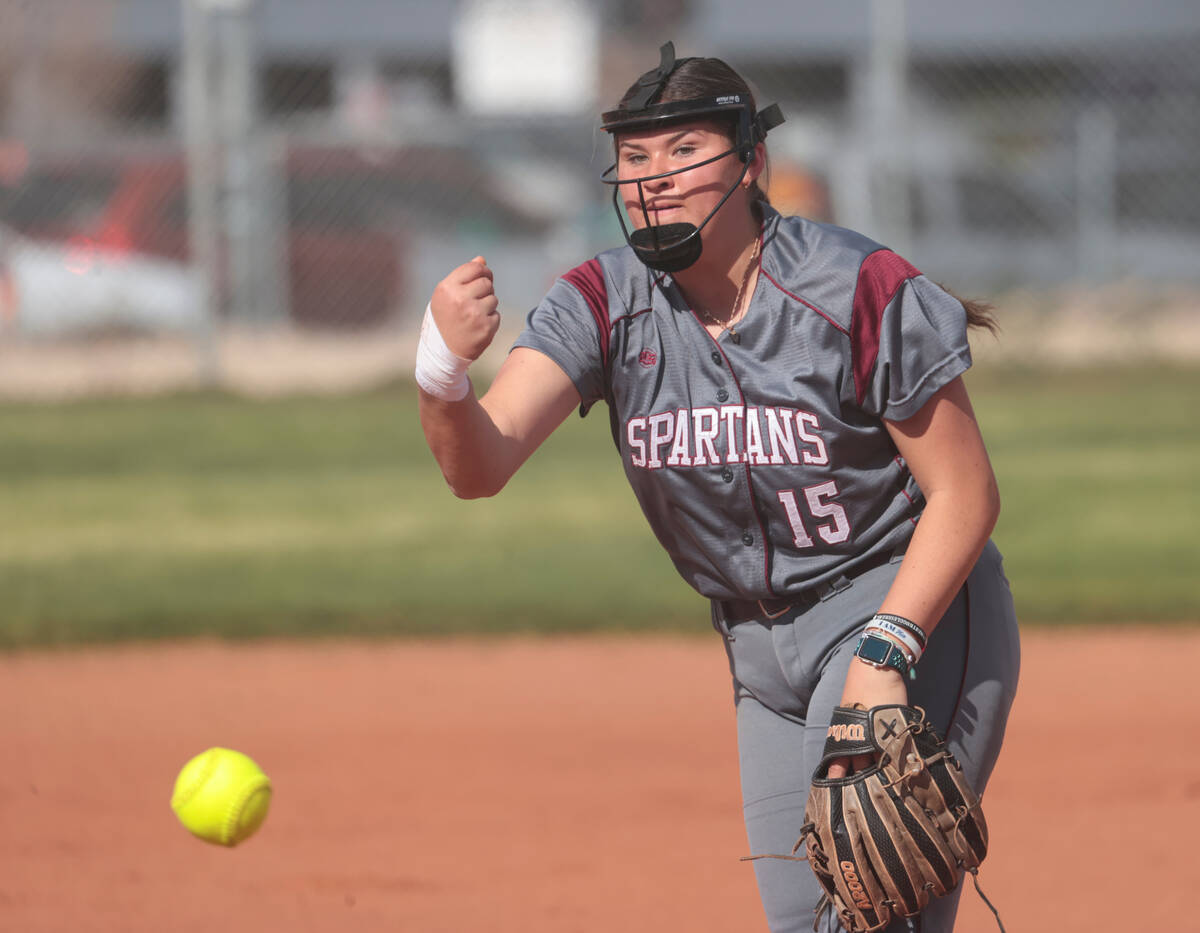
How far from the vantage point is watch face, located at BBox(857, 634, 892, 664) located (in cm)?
226

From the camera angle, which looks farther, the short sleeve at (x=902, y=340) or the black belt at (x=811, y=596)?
the black belt at (x=811, y=596)

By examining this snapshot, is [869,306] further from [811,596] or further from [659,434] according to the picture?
[811,596]

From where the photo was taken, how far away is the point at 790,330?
2.41 m

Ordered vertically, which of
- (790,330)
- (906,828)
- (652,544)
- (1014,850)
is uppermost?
(790,330)

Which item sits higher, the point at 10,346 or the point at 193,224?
the point at 193,224

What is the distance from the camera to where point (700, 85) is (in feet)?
7.95

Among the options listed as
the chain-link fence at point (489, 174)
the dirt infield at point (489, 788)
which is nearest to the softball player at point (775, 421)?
the dirt infield at point (489, 788)

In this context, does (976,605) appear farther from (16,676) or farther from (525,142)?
(525,142)

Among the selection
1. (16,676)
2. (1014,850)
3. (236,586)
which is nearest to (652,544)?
(236,586)

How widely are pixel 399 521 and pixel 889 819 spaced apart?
21.2 feet

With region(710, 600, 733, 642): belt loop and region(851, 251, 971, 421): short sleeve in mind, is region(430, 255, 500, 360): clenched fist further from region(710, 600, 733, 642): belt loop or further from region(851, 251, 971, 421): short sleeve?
region(710, 600, 733, 642): belt loop

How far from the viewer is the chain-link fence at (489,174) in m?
11.9

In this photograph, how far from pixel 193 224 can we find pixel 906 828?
1034 cm

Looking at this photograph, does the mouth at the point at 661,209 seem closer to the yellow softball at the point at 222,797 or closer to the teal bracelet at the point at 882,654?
the teal bracelet at the point at 882,654
